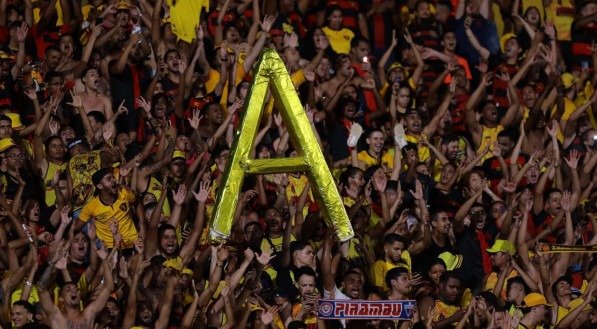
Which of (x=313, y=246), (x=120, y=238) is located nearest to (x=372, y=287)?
(x=313, y=246)

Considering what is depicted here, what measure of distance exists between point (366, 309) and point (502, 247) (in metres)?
2.54


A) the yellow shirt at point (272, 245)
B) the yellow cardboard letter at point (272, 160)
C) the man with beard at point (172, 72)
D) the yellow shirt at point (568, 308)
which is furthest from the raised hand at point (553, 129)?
the yellow cardboard letter at point (272, 160)

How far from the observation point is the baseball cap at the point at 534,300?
1609cm

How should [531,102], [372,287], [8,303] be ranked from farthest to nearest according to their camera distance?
[531,102] < [372,287] < [8,303]

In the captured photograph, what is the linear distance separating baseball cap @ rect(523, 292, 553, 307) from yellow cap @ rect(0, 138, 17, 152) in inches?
174

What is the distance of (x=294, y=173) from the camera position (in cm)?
1703

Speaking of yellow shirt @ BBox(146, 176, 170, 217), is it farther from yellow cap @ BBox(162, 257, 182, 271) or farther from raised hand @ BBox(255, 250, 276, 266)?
raised hand @ BBox(255, 250, 276, 266)

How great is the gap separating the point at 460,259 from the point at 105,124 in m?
3.24

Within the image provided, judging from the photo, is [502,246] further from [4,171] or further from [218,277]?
[4,171]

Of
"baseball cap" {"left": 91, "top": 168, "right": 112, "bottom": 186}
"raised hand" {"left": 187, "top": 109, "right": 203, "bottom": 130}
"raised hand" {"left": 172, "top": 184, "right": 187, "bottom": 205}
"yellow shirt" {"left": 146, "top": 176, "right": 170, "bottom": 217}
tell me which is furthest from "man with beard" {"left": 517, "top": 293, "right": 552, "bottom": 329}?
"baseball cap" {"left": 91, "top": 168, "right": 112, "bottom": 186}

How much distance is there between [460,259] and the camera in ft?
54.5

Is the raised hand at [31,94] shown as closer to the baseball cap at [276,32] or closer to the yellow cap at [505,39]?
the baseball cap at [276,32]

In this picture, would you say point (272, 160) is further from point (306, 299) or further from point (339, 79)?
point (339, 79)

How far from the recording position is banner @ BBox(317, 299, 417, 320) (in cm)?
1446
